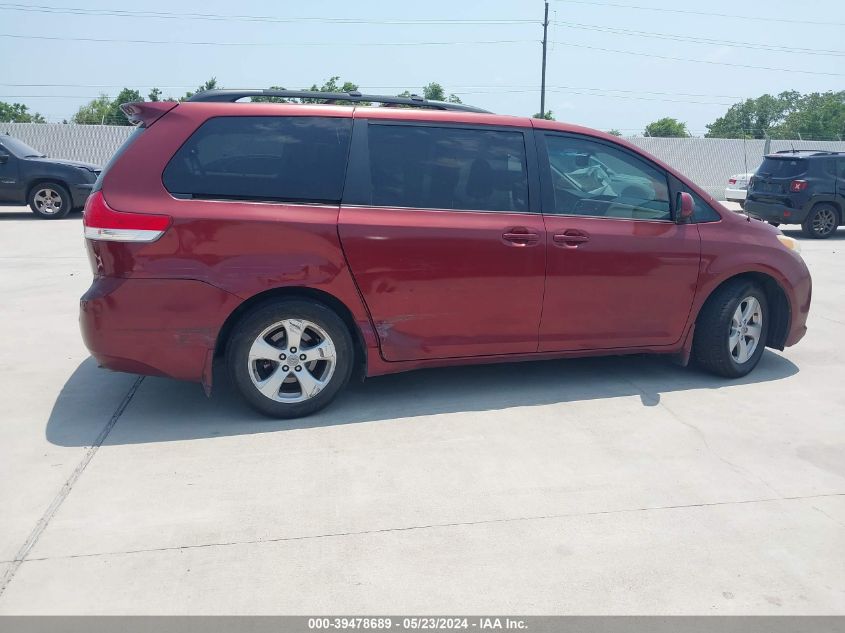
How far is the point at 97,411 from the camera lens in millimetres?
4922

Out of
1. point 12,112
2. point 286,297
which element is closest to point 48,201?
point 286,297

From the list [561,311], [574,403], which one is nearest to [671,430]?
[574,403]

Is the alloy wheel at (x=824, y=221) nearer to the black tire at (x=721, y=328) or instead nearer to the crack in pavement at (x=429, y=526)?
the black tire at (x=721, y=328)

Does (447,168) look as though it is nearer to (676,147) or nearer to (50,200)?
(50,200)

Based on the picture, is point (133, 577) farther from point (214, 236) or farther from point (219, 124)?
point (219, 124)

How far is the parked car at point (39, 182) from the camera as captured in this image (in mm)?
15398

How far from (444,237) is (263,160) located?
1156 millimetres

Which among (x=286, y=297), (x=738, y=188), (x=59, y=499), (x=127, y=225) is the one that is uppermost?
(x=127, y=225)

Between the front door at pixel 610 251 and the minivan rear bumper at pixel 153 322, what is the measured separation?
2062 mm

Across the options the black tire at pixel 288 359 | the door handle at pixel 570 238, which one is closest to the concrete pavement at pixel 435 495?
the black tire at pixel 288 359

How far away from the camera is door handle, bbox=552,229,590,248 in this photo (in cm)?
507

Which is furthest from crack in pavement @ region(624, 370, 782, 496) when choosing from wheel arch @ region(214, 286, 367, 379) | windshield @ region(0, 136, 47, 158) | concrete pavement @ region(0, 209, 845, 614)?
windshield @ region(0, 136, 47, 158)

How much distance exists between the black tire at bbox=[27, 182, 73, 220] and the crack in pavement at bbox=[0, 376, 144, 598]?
12.0 m

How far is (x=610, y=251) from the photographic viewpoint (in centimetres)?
518
